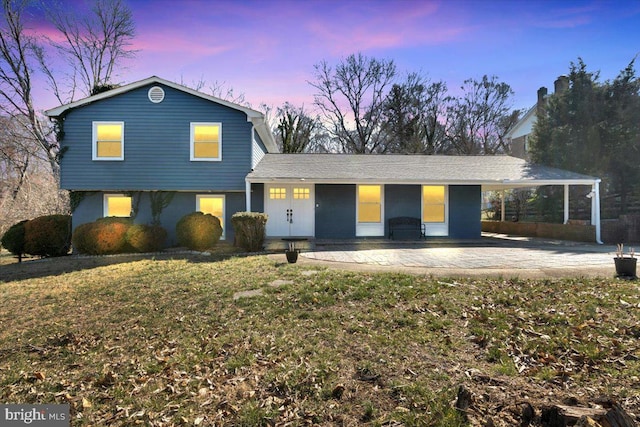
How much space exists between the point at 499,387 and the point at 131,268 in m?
8.79

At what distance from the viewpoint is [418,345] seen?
3713 mm

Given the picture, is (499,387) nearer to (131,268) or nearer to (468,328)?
(468,328)

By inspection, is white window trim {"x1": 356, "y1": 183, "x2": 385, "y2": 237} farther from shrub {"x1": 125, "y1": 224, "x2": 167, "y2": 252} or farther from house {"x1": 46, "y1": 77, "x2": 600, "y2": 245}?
shrub {"x1": 125, "y1": 224, "x2": 167, "y2": 252}

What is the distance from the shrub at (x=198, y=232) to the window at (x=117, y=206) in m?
3.36

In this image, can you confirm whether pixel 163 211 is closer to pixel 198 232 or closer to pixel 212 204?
pixel 212 204

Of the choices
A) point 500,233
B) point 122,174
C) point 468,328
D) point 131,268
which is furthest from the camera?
point 500,233

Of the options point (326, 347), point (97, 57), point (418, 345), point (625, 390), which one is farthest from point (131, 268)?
point (97, 57)

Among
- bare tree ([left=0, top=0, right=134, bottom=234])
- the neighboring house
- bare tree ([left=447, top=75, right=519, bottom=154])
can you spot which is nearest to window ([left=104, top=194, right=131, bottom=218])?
bare tree ([left=0, top=0, right=134, bottom=234])

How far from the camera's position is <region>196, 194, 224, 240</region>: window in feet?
47.2

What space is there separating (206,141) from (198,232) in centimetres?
390

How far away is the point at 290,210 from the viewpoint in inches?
572

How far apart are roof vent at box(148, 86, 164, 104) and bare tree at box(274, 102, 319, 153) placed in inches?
569

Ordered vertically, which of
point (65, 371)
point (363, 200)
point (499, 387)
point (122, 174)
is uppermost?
point (122, 174)

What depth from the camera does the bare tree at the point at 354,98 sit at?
3066cm
